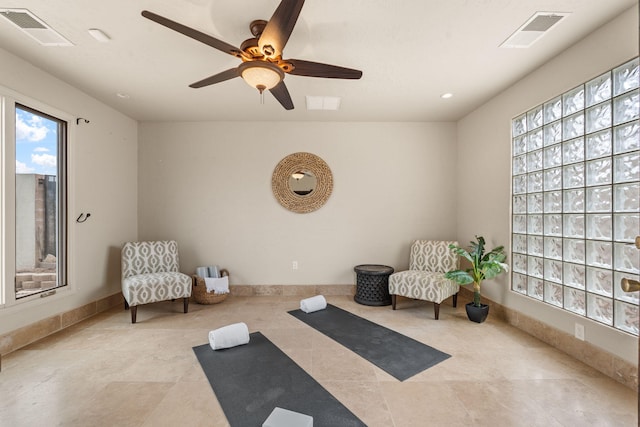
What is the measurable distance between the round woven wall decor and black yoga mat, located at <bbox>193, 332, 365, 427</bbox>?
2.02 metres

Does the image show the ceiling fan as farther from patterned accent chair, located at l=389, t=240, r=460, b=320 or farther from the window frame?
patterned accent chair, located at l=389, t=240, r=460, b=320

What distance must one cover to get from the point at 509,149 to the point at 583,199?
98 cm

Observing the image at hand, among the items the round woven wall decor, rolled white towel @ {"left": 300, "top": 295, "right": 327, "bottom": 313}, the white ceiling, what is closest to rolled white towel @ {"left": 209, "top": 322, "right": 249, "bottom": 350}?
rolled white towel @ {"left": 300, "top": 295, "right": 327, "bottom": 313}

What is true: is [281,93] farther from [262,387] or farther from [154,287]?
[154,287]

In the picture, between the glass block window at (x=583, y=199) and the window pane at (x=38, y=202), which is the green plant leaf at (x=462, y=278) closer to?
the glass block window at (x=583, y=199)

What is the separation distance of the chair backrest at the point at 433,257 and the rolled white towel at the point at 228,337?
2.30 m

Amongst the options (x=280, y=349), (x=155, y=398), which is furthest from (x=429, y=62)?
(x=155, y=398)

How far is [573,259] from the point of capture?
226 cm

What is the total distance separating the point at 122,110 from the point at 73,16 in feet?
6.13

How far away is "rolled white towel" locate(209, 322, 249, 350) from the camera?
2332 mm

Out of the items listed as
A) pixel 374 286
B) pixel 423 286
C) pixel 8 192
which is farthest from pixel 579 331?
pixel 8 192

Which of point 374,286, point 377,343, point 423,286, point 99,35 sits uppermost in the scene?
point 99,35

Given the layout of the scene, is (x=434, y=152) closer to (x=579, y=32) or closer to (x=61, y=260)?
(x=579, y=32)

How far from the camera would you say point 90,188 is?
125 inches
